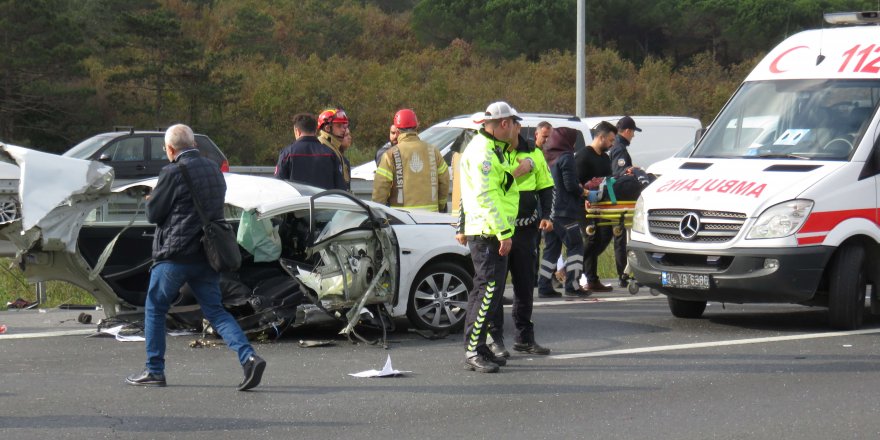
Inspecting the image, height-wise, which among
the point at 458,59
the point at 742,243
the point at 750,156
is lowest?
the point at 742,243

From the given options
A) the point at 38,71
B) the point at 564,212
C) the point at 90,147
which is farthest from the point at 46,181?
the point at 38,71

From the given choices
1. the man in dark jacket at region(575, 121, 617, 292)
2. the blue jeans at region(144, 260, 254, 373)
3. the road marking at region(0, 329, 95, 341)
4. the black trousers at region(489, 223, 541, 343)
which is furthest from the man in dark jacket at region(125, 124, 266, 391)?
the man in dark jacket at region(575, 121, 617, 292)

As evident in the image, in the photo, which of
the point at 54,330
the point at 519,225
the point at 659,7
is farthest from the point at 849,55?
the point at 659,7

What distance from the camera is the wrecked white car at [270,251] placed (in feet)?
31.2

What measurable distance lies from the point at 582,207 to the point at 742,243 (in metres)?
3.06

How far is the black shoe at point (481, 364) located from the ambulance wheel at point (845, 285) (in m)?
3.22

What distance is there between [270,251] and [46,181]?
5.90ft

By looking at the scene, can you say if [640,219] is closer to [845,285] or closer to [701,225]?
[701,225]

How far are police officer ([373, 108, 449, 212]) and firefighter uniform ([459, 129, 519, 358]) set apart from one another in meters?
2.78

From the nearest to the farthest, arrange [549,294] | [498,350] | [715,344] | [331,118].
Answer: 1. [498,350]
2. [715,344]
3. [331,118]
4. [549,294]

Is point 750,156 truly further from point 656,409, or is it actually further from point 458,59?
point 458,59

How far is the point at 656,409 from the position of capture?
7438 millimetres

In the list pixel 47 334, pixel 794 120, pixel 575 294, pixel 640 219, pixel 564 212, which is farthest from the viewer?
pixel 575 294

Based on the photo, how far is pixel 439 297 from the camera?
10172 millimetres
